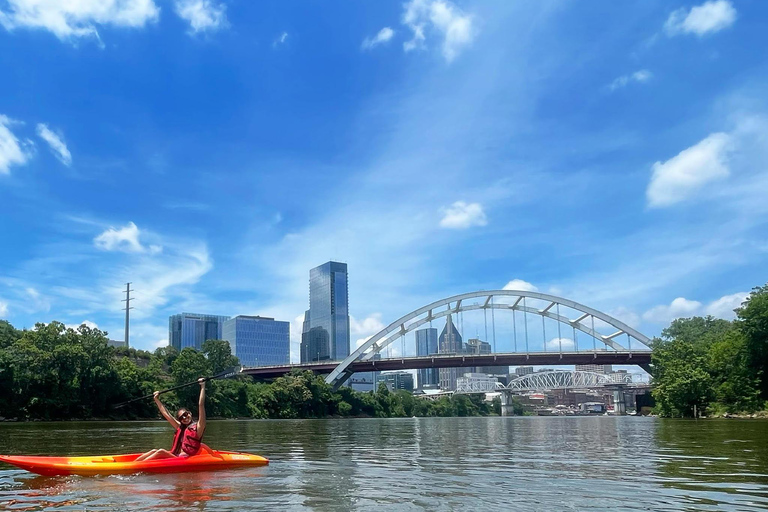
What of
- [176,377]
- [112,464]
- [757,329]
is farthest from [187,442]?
[176,377]

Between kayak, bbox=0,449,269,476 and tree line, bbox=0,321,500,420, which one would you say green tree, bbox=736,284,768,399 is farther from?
tree line, bbox=0,321,500,420

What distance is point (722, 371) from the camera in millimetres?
56000

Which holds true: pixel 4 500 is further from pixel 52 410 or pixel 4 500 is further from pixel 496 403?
pixel 496 403

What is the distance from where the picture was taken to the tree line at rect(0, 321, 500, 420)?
171ft

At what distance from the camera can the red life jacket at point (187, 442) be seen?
1397 cm

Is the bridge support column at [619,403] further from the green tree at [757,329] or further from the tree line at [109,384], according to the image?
the green tree at [757,329]

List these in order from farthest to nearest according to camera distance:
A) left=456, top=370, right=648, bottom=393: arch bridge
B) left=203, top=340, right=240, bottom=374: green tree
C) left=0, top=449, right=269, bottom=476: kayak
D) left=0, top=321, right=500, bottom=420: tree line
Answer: left=456, top=370, right=648, bottom=393: arch bridge → left=203, top=340, right=240, bottom=374: green tree → left=0, top=321, right=500, bottom=420: tree line → left=0, top=449, right=269, bottom=476: kayak

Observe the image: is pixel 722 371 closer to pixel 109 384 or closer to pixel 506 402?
pixel 109 384

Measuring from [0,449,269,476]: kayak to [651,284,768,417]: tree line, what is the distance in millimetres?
44336

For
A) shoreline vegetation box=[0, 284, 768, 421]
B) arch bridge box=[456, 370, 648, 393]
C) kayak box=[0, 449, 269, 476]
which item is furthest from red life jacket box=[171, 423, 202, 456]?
arch bridge box=[456, 370, 648, 393]

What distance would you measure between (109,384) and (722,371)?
55.1m

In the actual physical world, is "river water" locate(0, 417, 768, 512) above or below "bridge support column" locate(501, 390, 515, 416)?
above

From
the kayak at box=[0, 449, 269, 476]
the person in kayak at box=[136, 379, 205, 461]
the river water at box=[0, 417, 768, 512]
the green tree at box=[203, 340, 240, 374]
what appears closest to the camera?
the river water at box=[0, 417, 768, 512]

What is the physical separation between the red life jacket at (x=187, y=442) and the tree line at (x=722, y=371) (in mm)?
44404
